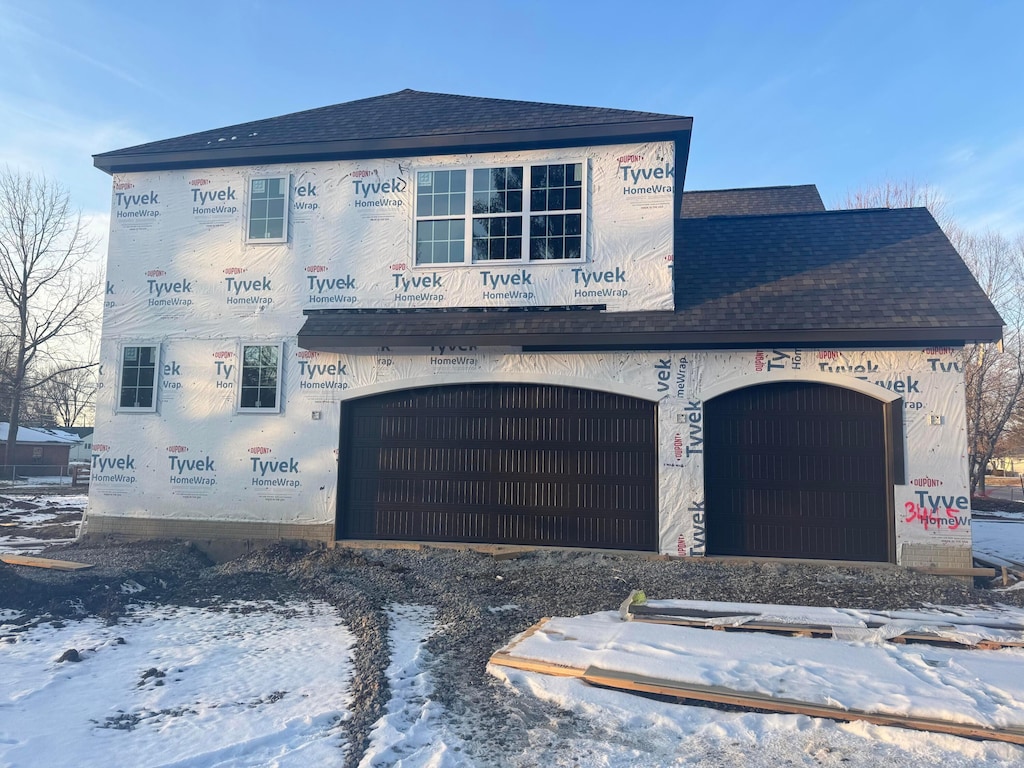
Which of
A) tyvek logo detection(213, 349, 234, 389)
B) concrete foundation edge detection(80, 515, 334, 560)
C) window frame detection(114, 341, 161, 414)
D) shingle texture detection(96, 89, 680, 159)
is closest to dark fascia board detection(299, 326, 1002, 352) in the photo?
tyvek logo detection(213, 349, 234, 389)

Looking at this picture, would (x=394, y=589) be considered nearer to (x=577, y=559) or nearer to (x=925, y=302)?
(x=577, y=559)

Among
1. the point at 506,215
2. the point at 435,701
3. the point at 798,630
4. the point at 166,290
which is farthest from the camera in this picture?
the point at 166,290

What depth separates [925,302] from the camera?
9.18 metres

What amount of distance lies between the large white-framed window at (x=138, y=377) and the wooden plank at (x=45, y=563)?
2897 millimetres

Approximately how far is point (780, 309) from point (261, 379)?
27.3 ft

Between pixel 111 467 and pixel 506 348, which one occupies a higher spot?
pixel 506 348

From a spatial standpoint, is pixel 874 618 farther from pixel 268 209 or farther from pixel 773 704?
pixel 268 209

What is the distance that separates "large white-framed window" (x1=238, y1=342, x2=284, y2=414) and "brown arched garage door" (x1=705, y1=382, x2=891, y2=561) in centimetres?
696

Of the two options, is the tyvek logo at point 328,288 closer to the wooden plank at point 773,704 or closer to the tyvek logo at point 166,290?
the tyvek logo at point 166,290

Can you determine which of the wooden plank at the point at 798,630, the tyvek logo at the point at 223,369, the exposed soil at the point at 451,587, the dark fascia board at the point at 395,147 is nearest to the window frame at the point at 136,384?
the tyvek logo at the point at 223,369

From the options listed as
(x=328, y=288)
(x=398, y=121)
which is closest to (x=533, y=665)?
(x=328, y=288)

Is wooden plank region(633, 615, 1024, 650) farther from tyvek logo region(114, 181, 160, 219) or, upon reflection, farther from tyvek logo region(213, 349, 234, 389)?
tyvek logo region(114, 181, 160, 219)

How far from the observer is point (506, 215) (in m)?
10.5

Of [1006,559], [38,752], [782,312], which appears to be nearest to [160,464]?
[38,752]
